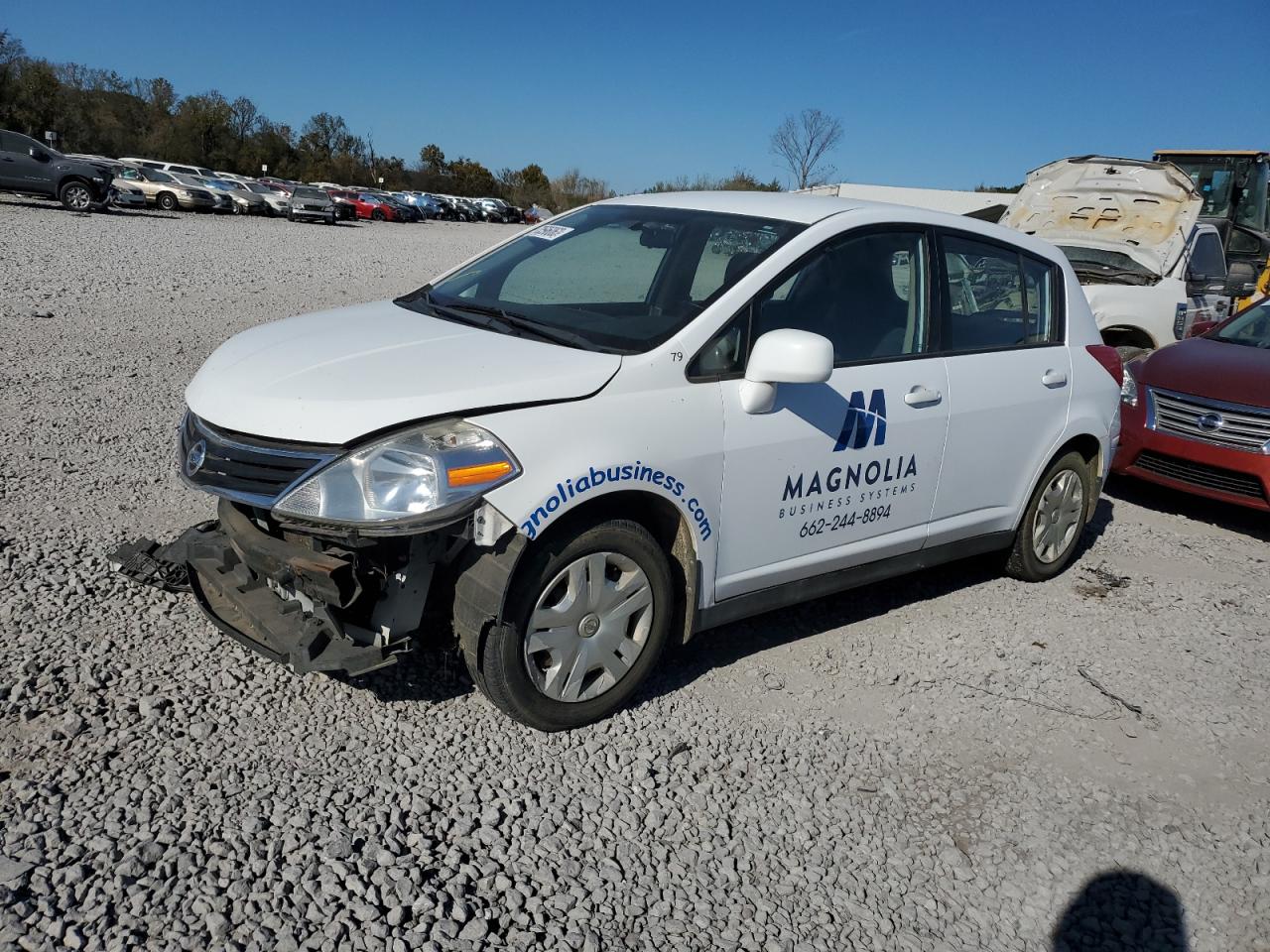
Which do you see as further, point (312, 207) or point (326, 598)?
point (312, 207)

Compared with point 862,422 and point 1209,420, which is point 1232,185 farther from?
point 862,422

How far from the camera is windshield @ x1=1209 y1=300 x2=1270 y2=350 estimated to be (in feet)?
24.8

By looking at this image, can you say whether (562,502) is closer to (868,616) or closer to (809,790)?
(809,790)

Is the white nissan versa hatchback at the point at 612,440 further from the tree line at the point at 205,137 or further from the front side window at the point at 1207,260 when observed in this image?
the tree line at the point at 205,137

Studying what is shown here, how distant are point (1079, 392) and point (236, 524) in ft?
13.4

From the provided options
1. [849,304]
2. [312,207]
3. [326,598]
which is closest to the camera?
[326,598]

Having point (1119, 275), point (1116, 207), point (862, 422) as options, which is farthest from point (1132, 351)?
point (862, 422)

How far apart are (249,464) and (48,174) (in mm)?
28458

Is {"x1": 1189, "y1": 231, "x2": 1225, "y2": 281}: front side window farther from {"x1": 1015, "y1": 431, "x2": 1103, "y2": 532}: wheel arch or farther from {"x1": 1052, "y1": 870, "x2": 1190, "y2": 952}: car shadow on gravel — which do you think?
{"x1": 1052, "y1": 870, "x2": 1190, "y2": 952}: car shadow on gravel

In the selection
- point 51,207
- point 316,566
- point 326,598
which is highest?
point 316,566

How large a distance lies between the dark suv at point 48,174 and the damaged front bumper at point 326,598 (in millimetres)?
27757

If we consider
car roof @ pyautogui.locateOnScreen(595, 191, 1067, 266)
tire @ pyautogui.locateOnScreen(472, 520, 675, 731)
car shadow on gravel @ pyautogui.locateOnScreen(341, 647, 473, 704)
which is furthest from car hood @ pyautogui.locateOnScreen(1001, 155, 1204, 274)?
car shadow on gravel @ pyautogui.locateOnScreen(341, 647, 473, 704)

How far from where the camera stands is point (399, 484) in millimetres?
2934

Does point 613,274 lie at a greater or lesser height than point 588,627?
greater
